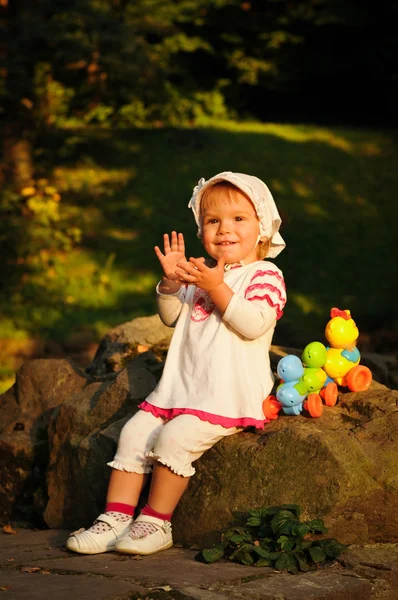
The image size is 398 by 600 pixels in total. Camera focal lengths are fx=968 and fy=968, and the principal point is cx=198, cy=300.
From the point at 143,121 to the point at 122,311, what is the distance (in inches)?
380

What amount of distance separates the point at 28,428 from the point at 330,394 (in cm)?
189

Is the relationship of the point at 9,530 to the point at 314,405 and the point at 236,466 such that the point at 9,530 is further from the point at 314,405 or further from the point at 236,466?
the point at 314,405

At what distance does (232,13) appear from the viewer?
21281mm

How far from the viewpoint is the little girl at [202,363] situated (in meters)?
3.88

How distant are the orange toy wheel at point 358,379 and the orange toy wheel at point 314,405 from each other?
10.3 inches

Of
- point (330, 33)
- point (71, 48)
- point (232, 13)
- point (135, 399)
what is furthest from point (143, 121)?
point (135, 399)

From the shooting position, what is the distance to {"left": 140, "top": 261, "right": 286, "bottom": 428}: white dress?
12.9ft

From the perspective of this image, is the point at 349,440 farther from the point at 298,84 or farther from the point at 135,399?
the point at 298,84

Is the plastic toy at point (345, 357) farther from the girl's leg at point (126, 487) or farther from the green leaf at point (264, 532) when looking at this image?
the girl's leg at point (126, 487)

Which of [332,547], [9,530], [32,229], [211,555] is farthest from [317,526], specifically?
A: [32,229]

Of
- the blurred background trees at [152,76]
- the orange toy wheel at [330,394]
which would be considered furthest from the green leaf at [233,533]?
the blurred background trees at [152,76]

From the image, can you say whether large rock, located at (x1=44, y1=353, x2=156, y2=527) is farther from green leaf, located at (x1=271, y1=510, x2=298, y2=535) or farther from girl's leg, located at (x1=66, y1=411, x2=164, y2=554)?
green leaf, located at (x1=271, y1=510, x2=298, y2=535)

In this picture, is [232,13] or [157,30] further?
[232,13]

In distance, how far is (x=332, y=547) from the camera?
3.62m
